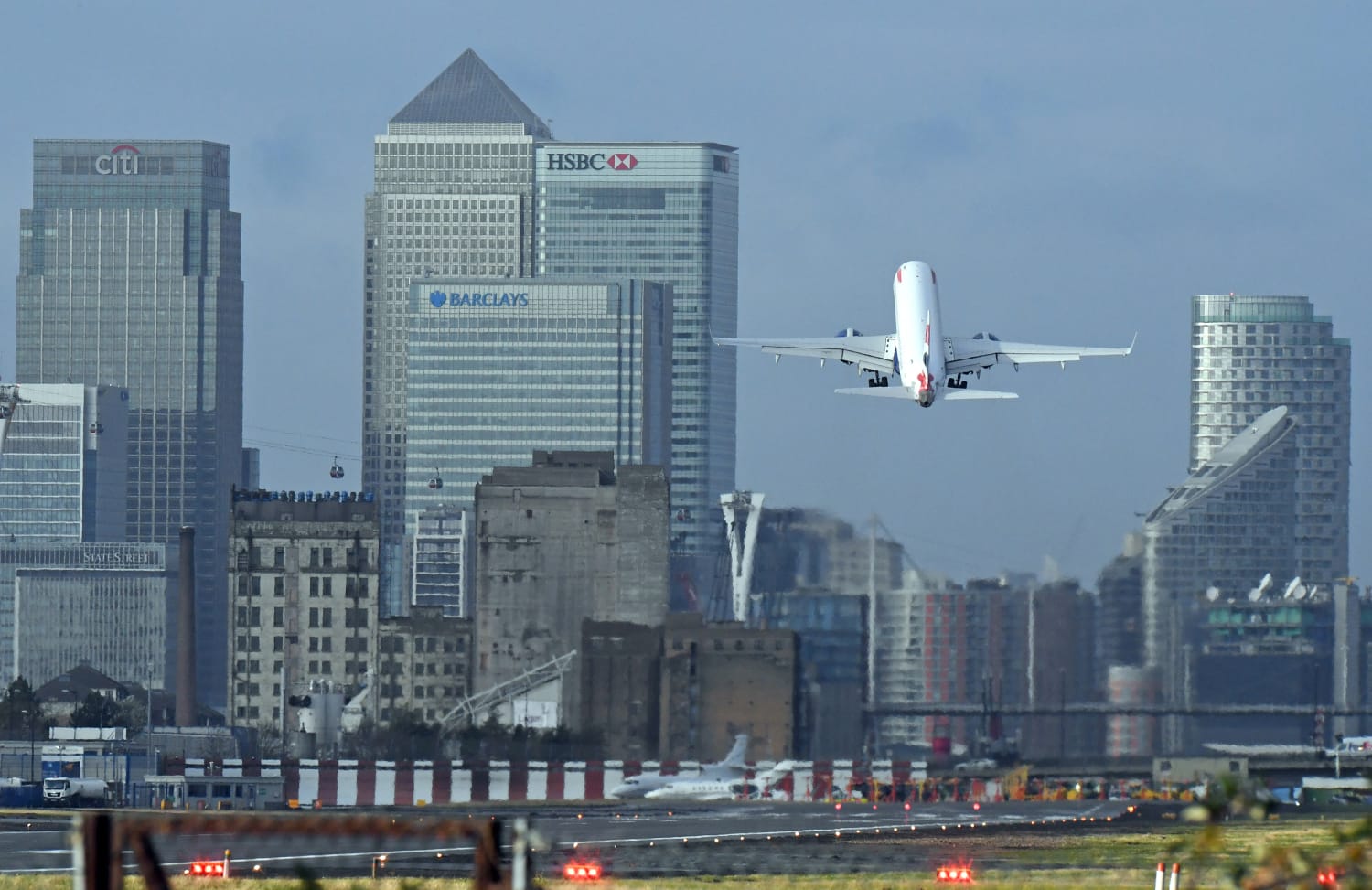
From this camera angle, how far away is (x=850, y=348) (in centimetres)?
13025

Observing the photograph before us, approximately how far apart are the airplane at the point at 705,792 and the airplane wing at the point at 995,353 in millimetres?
64127

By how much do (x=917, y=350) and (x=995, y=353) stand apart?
6.73 metres

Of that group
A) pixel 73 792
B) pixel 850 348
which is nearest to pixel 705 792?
pixel 73 792

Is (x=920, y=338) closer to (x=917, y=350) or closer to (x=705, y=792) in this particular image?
(x=917, y=350)

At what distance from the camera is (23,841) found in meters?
106

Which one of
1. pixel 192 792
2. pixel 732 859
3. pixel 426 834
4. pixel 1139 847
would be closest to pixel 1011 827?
pixel 1139 847

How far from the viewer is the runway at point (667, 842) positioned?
296 ft

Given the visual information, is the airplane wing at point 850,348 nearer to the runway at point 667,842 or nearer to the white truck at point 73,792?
the runway at point 667,842

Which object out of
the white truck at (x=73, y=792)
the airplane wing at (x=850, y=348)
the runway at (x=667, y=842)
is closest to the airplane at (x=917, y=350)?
the airplane wing at (x=850, y=348)

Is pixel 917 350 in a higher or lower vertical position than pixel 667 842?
higher

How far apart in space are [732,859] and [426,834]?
75.6 meters

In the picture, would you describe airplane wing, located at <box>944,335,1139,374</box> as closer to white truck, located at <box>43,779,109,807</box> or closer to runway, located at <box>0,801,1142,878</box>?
runway, located at <box>0,801,1142,878</box>

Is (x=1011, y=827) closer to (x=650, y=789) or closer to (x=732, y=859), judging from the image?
(x=732, y=859)

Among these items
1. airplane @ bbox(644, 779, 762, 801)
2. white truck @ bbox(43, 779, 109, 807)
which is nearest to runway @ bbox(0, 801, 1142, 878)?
white truck @ bbox(43, 779, 109, 807)
